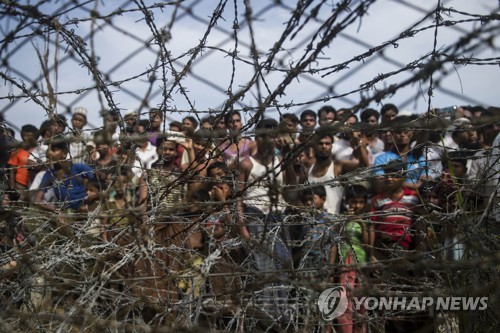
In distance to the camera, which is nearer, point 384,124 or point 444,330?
point 384,124

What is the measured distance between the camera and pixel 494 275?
2.36 meters

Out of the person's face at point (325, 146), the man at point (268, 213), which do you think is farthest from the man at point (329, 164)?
the man at point (268, 213)

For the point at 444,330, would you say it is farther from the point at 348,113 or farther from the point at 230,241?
the point at 348,113

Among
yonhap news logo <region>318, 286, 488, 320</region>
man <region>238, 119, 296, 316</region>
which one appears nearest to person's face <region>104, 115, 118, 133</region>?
man <region>238, 119, 296, 316</region>

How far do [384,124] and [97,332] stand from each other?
1.26 metres

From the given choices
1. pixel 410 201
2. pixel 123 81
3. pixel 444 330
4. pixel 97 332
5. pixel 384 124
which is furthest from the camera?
pixel 410 201

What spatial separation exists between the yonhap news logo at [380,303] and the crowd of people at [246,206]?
7 cm

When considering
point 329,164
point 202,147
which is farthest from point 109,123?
point 329,164

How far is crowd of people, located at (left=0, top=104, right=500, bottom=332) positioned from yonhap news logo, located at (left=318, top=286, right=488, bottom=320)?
0.24 feet

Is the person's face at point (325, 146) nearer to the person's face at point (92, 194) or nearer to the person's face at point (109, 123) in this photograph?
the person's face at point (92, 194)

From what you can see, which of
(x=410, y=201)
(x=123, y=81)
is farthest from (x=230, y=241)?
(x=410, y=201)

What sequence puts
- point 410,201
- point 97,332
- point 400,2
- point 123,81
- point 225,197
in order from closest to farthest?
point 400,2 < point 97,332 < point 123,81 < point 225,197 < point 410,201

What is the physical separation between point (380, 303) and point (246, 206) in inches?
33.2

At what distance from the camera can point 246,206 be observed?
303 centimetres
